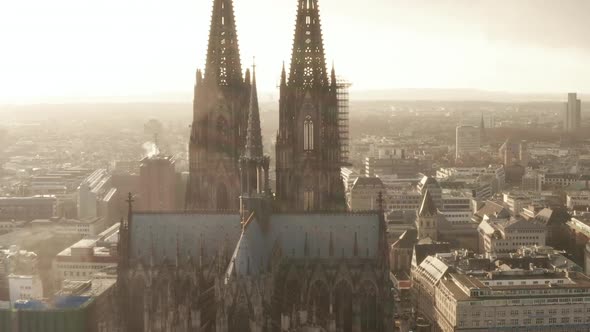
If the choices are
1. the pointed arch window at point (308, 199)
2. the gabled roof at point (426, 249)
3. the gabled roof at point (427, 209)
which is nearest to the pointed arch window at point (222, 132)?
the pointed arch window at point (308, 199)

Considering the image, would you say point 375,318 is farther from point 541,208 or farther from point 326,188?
point 541,208

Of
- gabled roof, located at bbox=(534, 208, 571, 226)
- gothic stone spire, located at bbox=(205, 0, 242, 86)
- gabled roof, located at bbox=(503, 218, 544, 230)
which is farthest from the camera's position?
gabled roof, located at bbox=(534, 208, 571, 226)

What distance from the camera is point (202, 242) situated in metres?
60.1

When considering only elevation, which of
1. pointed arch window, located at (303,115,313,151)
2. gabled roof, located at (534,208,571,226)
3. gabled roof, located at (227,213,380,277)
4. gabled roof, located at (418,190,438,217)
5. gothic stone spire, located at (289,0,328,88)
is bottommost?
gabled roof, located at (534,208,571,226)

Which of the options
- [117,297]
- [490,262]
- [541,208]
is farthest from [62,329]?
[541,208]

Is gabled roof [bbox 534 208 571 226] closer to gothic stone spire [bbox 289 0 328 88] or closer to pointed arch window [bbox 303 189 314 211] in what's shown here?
pointed arch window [bbox 303 189 314 211]

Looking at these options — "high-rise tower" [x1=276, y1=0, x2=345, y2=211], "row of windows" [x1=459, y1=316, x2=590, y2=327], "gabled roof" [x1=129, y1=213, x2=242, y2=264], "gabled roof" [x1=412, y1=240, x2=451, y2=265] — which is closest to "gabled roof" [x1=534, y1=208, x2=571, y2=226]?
"gabled roof" [x1=412, y1=240, x2=451, y2=265]

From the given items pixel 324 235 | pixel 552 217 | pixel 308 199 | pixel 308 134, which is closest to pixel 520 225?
pixel 552 217

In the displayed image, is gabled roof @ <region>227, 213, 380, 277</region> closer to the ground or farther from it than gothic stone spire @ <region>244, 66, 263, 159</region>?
closer to the ground

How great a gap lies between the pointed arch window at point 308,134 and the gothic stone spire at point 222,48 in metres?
6.53

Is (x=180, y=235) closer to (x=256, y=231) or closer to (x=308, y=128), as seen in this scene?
(x=256, y=231)

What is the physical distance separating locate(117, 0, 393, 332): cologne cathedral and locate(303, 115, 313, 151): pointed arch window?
101 mm

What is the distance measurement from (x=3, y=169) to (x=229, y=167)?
5306 inches

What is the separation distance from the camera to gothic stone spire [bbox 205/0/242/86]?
6988 centimetres
